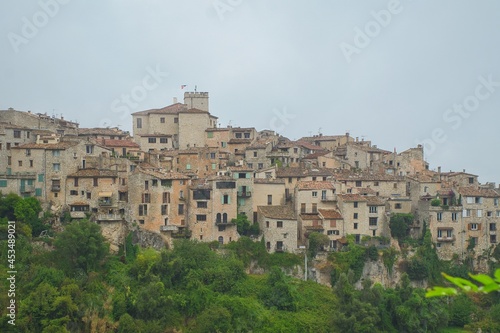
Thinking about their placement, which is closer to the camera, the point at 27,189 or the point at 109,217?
the point at 109,217

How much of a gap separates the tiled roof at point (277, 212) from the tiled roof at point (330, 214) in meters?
2.64

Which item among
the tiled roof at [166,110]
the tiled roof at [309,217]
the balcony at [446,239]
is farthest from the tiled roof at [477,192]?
the tiled roof at [166,110]

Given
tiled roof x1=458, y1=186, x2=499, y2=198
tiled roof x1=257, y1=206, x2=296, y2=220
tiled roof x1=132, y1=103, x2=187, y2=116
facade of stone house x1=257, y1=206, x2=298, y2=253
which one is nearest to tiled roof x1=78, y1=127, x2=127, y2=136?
tiled roof x1=132, y1=103, x2=187, y2=116

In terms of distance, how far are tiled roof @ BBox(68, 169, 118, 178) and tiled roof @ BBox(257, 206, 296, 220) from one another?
13.0 metres

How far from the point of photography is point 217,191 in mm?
51188

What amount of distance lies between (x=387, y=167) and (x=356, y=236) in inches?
641

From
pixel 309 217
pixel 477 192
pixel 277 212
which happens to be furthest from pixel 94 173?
pixel 477 192

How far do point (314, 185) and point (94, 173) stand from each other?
63.6 feet

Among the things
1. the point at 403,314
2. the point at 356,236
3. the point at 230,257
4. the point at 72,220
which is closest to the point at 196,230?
the point at 230,257

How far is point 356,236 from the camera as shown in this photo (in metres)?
52.8

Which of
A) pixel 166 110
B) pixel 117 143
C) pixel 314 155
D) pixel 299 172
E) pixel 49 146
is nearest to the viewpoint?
pixel 49 146

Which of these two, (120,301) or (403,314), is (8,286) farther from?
(403,314)

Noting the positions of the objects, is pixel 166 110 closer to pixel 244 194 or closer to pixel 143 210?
pixel 244 194

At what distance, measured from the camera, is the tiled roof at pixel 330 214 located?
52.3 meters
